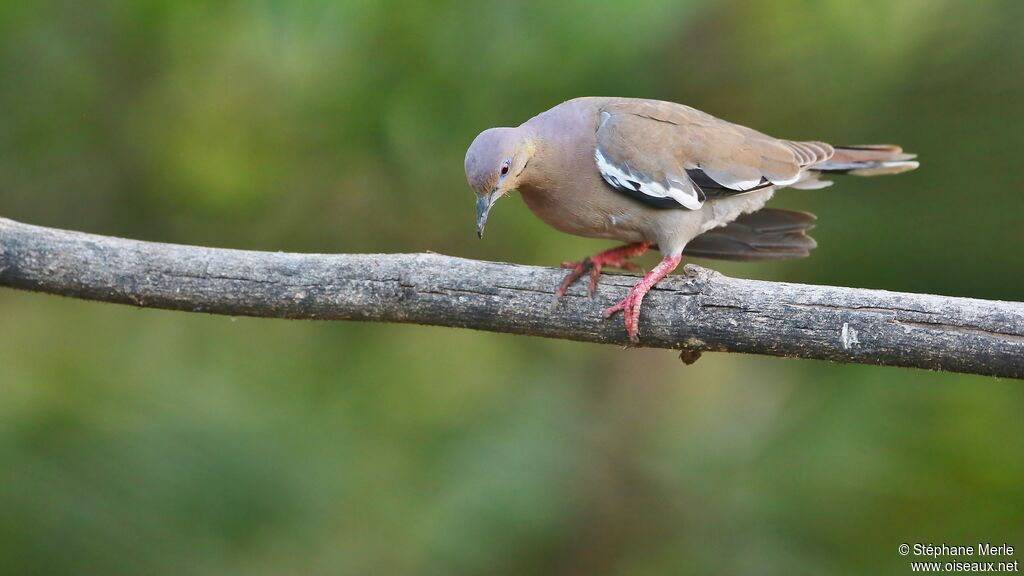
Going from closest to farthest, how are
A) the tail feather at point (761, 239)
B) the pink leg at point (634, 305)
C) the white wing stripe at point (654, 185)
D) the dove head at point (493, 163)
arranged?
the pink leg at point (634, 305) → the dove head at point (493, 163) → the white wing stripe at point (654, 185) → the tail feather at point (761, 239)

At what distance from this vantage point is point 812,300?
286cm

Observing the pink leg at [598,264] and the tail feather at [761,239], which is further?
the tail feather at [761,239]

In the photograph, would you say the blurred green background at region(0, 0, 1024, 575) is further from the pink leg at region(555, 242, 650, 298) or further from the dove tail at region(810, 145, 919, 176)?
the pink leg at region(555, 242, 650, 298)

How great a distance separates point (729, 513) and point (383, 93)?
270cm

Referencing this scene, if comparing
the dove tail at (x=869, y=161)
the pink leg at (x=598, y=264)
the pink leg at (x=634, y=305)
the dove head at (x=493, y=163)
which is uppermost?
the dove tail at (x=869, y=161)

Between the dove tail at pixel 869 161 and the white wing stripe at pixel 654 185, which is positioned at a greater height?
the dove tail at pixel 869 161

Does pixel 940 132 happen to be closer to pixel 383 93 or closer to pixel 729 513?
pixel 729 513

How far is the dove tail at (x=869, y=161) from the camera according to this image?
386cm


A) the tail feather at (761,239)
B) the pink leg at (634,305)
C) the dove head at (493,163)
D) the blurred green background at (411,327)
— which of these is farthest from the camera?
the blurred green background at (411,327)

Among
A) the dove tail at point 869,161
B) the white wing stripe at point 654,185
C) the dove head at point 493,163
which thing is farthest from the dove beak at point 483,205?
the dove tail at point 869,161

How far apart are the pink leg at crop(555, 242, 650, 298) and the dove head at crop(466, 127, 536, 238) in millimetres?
377

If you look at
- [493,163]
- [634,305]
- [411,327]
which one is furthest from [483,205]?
[411,327]

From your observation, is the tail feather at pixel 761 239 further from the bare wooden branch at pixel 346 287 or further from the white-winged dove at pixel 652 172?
the bare wooden branch at pixel 346 287

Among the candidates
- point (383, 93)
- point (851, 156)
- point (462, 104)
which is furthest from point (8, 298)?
point (851, 156)
